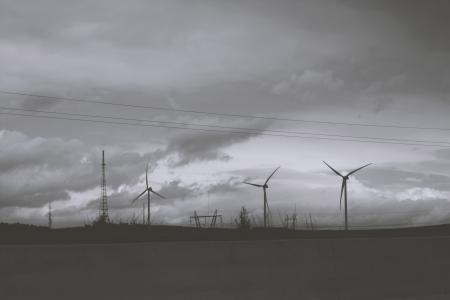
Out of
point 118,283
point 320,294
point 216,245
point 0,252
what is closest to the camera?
point 0,252

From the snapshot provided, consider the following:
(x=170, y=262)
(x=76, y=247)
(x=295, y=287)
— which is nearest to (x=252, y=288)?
(x=295, y=287)

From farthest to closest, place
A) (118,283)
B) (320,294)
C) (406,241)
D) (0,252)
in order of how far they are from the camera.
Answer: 1. (406,241)
2. (320,294)
3. (118,283)
4. (0,252)

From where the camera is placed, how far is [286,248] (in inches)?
376

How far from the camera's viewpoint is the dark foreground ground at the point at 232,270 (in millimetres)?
8039

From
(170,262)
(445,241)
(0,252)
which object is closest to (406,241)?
(445,241)

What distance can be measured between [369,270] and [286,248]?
173cm

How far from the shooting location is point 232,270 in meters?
9.07

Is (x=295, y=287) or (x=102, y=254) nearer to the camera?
(x=102, y=254)

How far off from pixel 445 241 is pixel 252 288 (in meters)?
4.28

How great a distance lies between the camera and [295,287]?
9453mm

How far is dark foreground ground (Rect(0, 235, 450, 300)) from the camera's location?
8.04 m

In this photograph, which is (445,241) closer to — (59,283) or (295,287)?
(295,287)

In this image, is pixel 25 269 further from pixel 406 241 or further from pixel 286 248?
pixel 406 241

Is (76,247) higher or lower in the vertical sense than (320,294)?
higher
